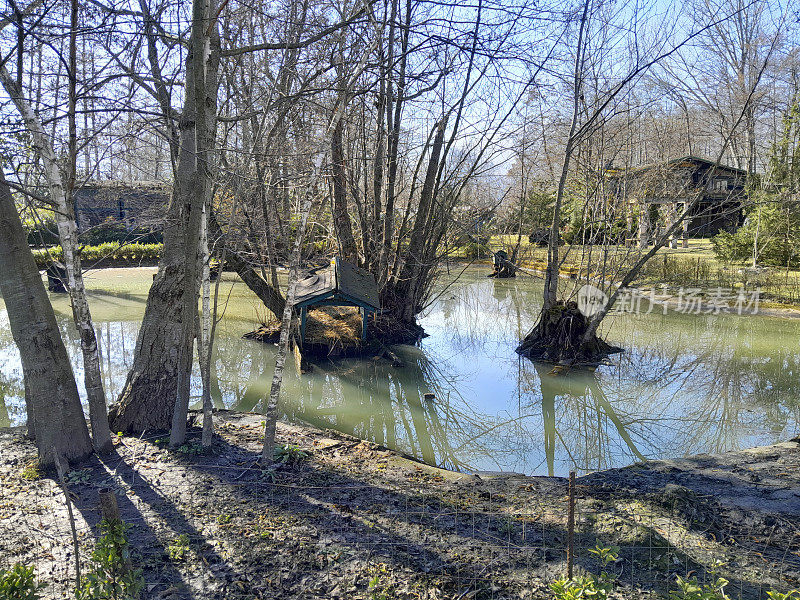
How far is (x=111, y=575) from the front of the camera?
3684mm

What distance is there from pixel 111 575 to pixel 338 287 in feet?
26.7

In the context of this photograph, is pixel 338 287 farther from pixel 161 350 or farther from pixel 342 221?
pixel 161 350

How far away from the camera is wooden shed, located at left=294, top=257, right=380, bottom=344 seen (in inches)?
461

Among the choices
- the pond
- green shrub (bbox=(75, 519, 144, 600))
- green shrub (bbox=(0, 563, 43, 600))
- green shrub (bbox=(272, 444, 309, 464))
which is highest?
green shrub (bbox=(0, 563, 43, 600))

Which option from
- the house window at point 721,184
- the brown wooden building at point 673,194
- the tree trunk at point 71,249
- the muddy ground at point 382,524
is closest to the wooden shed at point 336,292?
the muddy ground at point 382,524

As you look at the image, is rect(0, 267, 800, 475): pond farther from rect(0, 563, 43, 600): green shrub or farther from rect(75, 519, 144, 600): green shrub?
rect(0, 563, 43, 600): green shrub

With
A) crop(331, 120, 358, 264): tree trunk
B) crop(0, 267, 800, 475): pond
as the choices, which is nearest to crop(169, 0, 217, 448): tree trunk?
crop(0, 267, 800, 475): pond

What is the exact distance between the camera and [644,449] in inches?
325

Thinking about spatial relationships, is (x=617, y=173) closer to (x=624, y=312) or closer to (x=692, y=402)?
(x=624, y=312)

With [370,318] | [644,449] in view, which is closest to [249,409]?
[370,318]

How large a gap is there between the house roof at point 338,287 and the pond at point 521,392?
133cm

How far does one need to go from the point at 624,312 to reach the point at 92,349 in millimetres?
15959

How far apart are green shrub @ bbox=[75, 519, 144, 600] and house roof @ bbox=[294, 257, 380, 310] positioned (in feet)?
26.0

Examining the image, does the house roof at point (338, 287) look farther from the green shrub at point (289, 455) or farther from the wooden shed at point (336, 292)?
the green shrub at point (289, 455)
